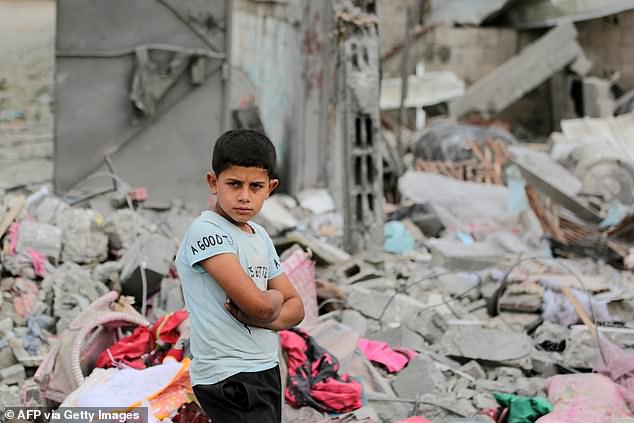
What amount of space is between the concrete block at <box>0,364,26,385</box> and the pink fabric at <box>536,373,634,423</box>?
2789 millimetres

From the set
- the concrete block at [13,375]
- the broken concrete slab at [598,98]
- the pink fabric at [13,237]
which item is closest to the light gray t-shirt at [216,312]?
the concrete block at [13,375]

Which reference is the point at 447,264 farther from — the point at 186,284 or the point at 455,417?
the point at 186,284

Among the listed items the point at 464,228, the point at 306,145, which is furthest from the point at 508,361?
the point at 306,145

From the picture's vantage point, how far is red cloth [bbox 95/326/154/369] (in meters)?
4.14

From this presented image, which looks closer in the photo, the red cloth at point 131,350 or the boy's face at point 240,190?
the boy's face at point 240,190

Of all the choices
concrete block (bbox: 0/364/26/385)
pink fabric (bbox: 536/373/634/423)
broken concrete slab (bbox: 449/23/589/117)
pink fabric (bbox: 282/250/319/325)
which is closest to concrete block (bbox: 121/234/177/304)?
pink fabric (bbox: 282/250/319/325)

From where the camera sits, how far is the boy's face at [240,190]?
8.96 feet

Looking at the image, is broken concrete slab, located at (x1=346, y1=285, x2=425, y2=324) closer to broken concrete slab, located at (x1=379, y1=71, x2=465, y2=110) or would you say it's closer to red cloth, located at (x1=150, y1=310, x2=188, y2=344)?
red cloth, located at (x1=150, y1=310, x2=188, y2=344)

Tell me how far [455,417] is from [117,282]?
263cm

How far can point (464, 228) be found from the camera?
9.24 meters

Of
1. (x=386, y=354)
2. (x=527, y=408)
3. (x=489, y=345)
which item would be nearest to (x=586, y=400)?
(x=527, y=408)

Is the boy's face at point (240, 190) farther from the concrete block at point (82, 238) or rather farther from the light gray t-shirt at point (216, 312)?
the concrete block at point (82, 238)

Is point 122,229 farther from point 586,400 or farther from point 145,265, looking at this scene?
point 586,400

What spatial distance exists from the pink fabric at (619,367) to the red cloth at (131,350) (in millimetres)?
2551
